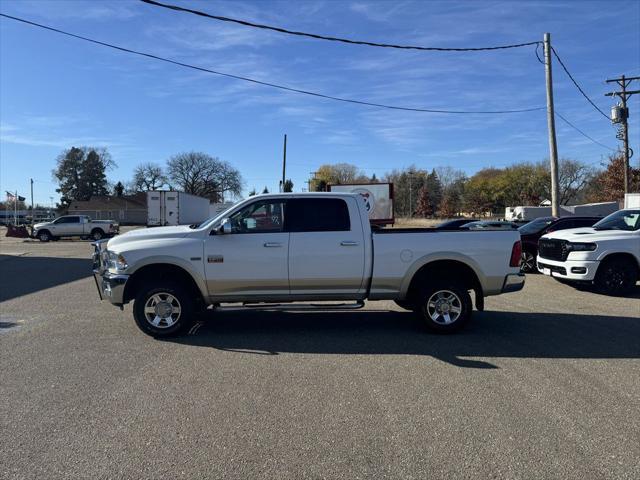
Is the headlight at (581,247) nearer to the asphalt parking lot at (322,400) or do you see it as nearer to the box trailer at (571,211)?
the asphalt parking lot at (322,400)

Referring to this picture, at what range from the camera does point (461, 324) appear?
22.9 feet

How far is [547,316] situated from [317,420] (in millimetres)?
5690

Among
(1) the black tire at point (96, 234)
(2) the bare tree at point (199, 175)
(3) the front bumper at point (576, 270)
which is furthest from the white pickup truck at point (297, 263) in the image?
(2) the bare tree at point (199, 175)

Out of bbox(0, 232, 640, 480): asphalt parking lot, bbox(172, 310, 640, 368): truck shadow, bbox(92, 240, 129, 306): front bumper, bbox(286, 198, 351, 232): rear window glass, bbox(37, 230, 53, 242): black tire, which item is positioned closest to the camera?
bbox(0, 232, 640, 480): asphalt parking lot

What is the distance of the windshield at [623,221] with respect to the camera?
10976mm

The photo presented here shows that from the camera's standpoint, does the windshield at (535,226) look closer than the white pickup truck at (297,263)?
No

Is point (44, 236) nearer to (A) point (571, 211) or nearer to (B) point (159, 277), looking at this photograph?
A: (B) point (159, 277)

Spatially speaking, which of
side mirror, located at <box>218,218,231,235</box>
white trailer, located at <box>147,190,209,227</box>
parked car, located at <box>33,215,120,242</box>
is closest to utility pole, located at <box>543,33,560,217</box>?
side mirror, located at <box>218,218,231,235</box>

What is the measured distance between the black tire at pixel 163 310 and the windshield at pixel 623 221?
31.5 feet

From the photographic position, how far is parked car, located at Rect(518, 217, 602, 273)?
13.9m

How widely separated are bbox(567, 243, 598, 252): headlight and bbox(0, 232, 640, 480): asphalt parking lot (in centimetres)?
268

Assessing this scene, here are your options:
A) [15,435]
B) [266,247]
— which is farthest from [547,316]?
[15,435]

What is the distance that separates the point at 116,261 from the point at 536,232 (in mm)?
11423

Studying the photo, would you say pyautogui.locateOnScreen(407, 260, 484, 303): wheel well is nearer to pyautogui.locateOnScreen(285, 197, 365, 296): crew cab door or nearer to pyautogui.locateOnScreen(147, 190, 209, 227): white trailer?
pyautogui.locateOnScreen(285, 197, 365, 296): crew cab door
